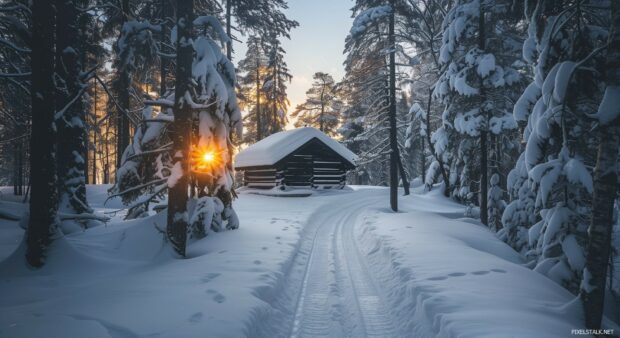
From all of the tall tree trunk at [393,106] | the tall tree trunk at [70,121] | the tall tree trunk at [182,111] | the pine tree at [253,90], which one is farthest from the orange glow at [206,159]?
the pine tree at [253,90]

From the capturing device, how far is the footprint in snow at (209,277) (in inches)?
253

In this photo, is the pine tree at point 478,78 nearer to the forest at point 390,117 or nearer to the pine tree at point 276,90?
the forest at point 390,117

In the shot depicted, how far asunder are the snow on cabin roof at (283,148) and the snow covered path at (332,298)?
1381 centimetres

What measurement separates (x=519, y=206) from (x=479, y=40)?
7249 millimetres

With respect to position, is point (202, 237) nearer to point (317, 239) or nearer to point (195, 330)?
point (317, 239)

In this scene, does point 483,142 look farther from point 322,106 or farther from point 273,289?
point 322,106

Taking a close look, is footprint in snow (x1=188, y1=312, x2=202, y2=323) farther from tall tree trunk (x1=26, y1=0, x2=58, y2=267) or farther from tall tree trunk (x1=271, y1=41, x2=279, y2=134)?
tall tree trunk (x1=271, y1=41, x2=279, y2=134)

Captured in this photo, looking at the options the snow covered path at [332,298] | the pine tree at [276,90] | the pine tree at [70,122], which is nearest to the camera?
the snow covered path at [332,298]

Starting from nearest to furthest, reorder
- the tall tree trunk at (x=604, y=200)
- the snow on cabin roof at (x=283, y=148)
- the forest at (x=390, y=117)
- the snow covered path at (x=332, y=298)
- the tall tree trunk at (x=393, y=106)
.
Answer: the tall tree trunk at (x=604, y=200)
the snow covered path at (x=332, y=298)
the forest at (x=390, y=117)
the tall tree trunk at (x=393, y=106)
the snow on cabin roof at (x=283, y=148)

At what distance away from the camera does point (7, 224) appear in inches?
481

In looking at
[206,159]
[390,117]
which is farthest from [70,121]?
[390,117]

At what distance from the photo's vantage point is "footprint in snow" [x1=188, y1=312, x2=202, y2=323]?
15.4 ft

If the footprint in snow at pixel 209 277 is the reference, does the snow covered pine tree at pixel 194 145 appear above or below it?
above

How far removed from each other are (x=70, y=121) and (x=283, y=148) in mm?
16086
